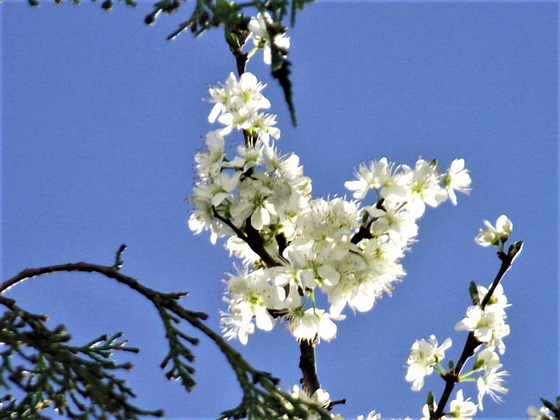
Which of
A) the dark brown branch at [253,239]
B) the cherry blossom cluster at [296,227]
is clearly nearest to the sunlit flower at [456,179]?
the cherry blossom cluster at [296,227]

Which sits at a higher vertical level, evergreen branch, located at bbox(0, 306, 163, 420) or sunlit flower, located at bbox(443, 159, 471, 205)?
sunlit flower, located at bbox(443, 159, 471, 205)

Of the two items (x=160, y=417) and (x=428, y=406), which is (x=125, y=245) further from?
(x=428, y=406)

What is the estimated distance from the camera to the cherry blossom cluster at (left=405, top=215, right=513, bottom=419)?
2.58m

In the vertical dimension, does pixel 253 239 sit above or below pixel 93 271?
above

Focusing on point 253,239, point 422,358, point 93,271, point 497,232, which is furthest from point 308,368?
point 497,232

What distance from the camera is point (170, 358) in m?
2.00

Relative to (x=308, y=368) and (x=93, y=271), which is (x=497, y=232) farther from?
(x=93, y=271)

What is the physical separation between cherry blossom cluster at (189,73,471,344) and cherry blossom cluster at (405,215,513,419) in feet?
1.14

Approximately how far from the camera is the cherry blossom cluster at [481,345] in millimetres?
2578

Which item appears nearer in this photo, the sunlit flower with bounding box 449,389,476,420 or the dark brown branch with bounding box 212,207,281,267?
the dark brown branch with bounding box 212,207,281,267

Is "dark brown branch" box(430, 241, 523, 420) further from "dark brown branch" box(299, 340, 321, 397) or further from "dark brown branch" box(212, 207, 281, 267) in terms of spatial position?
"dark brown branch" box(212, 207, 281, 267)

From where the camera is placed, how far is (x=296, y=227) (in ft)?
7.56

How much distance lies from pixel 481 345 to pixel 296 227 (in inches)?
32.6

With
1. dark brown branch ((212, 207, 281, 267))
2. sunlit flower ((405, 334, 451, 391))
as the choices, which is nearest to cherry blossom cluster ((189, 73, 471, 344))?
dark brown branch ((212, 207, 281, 267))
